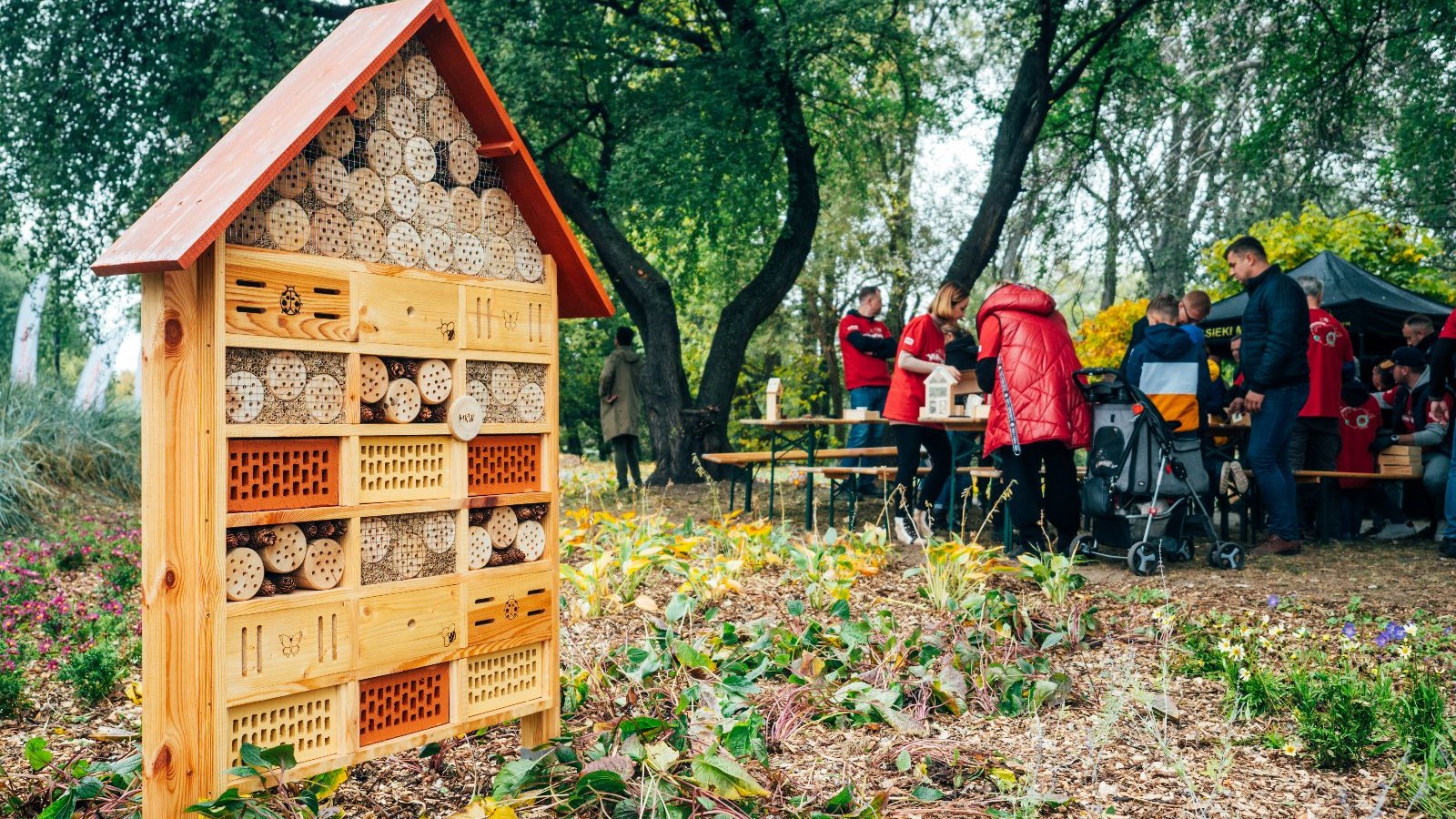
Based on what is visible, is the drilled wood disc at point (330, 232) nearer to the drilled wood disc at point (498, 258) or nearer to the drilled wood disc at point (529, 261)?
the drilled wood disc at point (498, 258)

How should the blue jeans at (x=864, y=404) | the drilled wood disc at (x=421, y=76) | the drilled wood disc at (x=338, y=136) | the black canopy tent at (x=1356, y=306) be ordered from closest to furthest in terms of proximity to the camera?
the drilled wood disc at (x=338, y=136) → the drilled wood disc at (x=421, y=76) → the blue jeans at (x=864, y=404) → the black canopy tent at (x=1356, y=306)

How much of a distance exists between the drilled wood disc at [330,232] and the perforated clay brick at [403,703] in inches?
45.6

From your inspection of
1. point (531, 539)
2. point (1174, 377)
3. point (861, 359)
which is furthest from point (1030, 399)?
point (531, 539)

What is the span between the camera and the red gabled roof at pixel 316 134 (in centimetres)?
258

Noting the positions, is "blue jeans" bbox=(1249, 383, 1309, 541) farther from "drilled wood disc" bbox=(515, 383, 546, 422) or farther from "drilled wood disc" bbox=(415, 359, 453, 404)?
"drilled wood disc" bbox=(415, 359, 453, 404)

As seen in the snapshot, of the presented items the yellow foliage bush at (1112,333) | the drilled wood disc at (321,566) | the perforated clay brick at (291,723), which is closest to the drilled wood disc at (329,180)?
the drilled wood disc at (321,566)

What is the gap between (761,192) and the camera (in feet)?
44.7

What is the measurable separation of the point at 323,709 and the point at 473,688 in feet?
1.58

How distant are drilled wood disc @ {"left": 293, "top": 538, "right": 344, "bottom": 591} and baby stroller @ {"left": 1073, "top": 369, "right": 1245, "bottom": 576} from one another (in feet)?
16.4

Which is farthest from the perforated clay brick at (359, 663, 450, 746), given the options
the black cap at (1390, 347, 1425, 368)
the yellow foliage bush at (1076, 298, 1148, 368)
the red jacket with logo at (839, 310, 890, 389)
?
the yellow foliage bush at (1076, 298, 1148, 368)

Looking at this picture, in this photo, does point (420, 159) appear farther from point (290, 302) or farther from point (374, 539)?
point (374, 539)

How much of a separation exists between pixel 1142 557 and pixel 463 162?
518 centimetres

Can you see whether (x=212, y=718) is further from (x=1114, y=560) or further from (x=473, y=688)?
(x=1114, y=560)

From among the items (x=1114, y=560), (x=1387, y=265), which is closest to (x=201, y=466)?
(x=1114, y=560)
